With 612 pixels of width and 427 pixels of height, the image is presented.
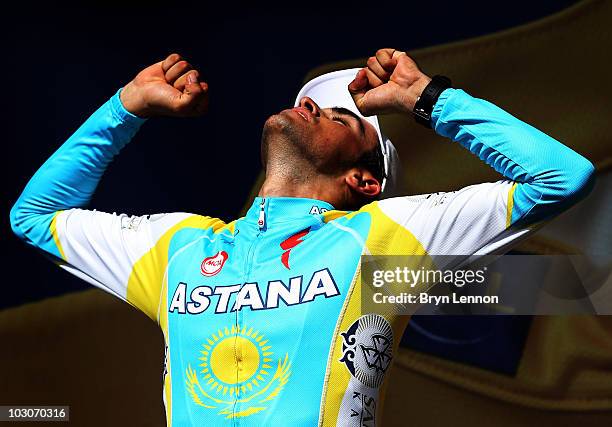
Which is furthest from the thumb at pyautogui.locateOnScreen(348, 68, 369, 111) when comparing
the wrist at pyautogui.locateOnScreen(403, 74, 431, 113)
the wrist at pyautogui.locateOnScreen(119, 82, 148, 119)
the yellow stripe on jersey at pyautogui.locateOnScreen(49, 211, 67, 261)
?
the yellow stripe on jersey at pyautogui.locateOnScreen(49, 211, 67, 261)

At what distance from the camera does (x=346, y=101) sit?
2.86 m

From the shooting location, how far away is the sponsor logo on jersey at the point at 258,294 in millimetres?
2291

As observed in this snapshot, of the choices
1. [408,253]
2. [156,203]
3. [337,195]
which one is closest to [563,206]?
[408,253]

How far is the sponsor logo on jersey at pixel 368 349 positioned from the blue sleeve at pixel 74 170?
93 cm

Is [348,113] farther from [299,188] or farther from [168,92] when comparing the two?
[168,92]

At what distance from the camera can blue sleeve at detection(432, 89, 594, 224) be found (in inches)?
86.4

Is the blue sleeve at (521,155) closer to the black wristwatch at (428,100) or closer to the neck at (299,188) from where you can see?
the black wristwatch at (428,100)

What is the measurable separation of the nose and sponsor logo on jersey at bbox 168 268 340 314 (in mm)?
542

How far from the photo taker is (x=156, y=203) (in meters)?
3.51

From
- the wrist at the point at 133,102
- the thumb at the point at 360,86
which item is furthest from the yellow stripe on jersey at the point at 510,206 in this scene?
the wrist at the point at 133,102

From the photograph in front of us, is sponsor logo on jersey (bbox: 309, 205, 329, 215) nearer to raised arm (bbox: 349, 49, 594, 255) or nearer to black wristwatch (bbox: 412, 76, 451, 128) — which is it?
raised arm (bbox: 349, 49, 594, 255)

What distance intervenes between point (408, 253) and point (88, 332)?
1584 millimetres

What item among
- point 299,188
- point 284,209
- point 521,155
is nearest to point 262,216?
point 284,209

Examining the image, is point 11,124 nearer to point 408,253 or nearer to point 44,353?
point 44,353
